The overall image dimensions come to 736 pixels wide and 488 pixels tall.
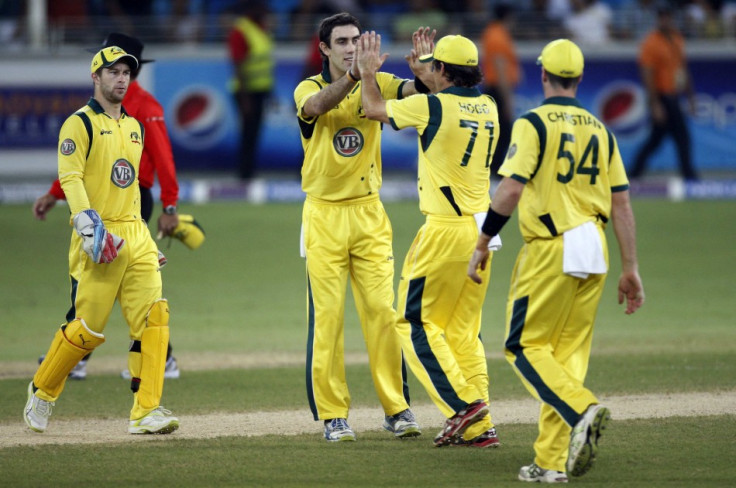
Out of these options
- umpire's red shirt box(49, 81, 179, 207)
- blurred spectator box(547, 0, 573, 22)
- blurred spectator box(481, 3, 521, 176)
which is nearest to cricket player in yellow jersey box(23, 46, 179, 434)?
umpire's red shirt box(49, 81, 179, 207)

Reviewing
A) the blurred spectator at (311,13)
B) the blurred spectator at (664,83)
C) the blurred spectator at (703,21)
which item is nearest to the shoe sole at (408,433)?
the blurred spectator at (664,83)

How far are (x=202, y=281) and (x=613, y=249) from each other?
17.7ft

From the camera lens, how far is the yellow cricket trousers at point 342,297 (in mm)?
7684

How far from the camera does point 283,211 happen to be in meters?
18.8

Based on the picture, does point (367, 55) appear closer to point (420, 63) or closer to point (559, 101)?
point (420, 63)

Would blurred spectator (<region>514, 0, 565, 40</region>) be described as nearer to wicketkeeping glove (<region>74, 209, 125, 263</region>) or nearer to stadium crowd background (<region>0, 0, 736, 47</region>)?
stadium crowd background (<region>0, 0, 736, 47</region>)

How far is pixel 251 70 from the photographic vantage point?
62.1 ft

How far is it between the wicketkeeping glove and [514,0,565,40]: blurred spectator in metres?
14.5

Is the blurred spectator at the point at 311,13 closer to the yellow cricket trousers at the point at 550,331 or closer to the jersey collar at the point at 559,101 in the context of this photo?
the jersey collar at the point at 559,101

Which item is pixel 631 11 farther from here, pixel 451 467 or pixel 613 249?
pixel 451 467

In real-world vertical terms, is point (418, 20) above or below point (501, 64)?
above

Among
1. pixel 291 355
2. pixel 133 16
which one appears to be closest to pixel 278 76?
pixel 133 16

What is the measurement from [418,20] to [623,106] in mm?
3669

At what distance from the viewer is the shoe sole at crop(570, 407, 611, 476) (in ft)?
20.0
